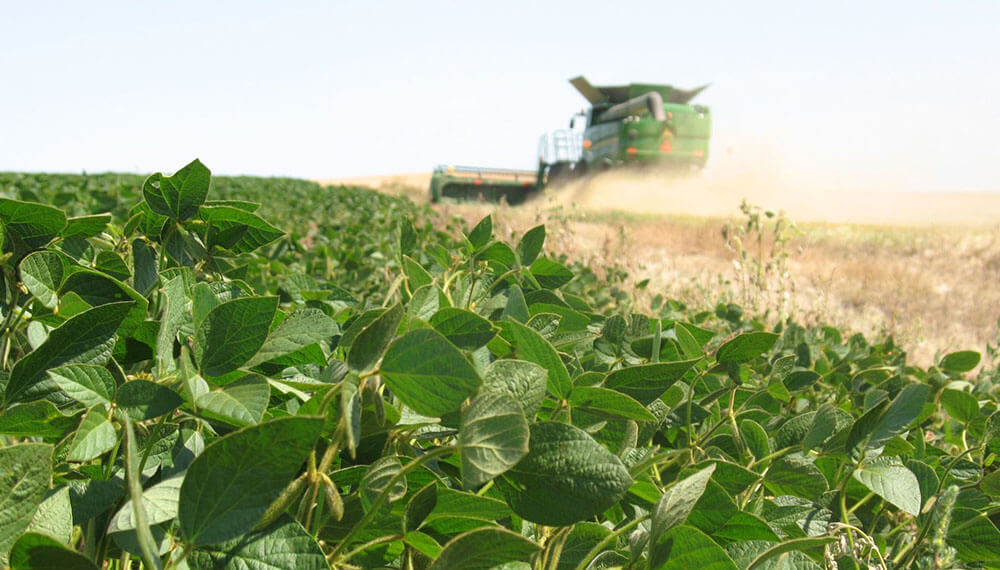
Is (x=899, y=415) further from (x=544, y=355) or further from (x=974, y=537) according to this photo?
(x=544, y=355)

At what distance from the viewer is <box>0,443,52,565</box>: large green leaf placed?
427mm

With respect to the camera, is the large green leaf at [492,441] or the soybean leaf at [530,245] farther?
the soybean leaf at [530,245]

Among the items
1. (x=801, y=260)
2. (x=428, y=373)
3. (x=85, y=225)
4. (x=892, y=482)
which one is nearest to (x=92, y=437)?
(x=428, y=373)

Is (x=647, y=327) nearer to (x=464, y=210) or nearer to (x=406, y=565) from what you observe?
(x=406, y=565)

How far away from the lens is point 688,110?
66.0 feet

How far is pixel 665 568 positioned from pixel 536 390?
0.16m

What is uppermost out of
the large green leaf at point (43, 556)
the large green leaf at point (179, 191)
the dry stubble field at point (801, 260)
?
the large green leaf at point (179, 191)

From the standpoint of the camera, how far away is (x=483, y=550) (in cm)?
45

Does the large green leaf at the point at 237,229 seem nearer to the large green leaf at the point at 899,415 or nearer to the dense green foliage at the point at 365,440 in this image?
the dense green foliage at the point at 365,440

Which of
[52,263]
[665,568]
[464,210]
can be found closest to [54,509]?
[52,263]

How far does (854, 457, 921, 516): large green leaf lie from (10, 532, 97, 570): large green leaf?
2.37 ft

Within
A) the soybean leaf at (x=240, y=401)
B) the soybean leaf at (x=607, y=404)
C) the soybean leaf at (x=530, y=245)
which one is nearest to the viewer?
the soybean leaf at (x=240, y=401)

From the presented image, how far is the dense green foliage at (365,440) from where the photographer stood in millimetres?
441

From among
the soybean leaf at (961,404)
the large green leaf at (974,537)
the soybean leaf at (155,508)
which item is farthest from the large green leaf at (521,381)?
the soybean leaf at (961,404)
